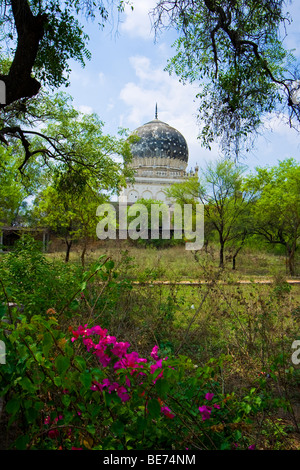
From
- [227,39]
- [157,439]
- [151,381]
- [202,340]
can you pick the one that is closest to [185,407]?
[157,439]

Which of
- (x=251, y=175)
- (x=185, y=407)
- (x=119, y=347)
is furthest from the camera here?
(x=251, y=175)

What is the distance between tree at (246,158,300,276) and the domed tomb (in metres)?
41.1

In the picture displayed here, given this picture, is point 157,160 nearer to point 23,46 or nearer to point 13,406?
point 23,46

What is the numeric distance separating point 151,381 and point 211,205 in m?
20.0

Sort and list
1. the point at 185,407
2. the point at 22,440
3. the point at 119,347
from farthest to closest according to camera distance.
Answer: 1. the point at 185,407
2. the point at 119,347
3. the point at 22,440

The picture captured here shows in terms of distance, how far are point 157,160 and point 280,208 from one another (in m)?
45.4

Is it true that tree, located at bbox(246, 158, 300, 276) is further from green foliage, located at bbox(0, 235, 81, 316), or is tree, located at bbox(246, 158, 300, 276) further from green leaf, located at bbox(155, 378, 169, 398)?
green leaf, located at bbox(155, 378, 169, 398)

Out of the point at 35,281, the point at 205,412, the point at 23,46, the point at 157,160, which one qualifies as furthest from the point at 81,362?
the point at 157,160

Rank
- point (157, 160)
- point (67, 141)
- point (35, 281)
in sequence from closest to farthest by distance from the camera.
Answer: point (35, 281)
point (67, 141)
point (157, 160)

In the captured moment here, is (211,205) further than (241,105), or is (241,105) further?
(211,205)

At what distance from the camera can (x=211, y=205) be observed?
21.1 metres

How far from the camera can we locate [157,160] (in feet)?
198

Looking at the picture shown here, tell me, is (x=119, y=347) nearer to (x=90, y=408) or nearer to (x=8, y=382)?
(x=90, y=408)

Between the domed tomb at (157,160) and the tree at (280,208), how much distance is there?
135 feet
